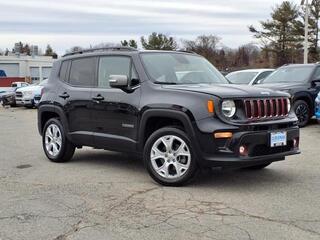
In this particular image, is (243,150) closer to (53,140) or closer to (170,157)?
(170,157)

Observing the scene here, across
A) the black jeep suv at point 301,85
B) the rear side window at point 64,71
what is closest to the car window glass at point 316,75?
the black jeep suv at point 301,85

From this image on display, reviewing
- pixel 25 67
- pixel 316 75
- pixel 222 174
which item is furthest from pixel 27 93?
pixel 25 67

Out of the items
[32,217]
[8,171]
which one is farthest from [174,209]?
[8,171]

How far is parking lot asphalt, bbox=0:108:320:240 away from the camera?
16.5 ft

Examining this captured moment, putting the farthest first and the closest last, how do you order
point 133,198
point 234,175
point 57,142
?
point 57,142, point 234,175, point 133,198

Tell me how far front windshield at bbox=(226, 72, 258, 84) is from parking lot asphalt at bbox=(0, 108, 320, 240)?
7.77m

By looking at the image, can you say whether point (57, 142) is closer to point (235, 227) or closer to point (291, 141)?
point (291, 141)

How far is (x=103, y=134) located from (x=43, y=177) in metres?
1.05

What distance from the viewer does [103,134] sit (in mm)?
7781

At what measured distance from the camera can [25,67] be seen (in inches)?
2143

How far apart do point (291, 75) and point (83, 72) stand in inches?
294

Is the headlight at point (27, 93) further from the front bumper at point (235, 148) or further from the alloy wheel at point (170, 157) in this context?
the front bumper at point (235, 148)

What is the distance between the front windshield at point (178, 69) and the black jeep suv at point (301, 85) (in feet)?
17.8

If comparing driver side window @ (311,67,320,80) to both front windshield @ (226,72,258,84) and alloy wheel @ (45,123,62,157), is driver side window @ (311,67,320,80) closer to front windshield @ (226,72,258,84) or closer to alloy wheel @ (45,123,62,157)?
front windshield @ (226,72,258,84)
